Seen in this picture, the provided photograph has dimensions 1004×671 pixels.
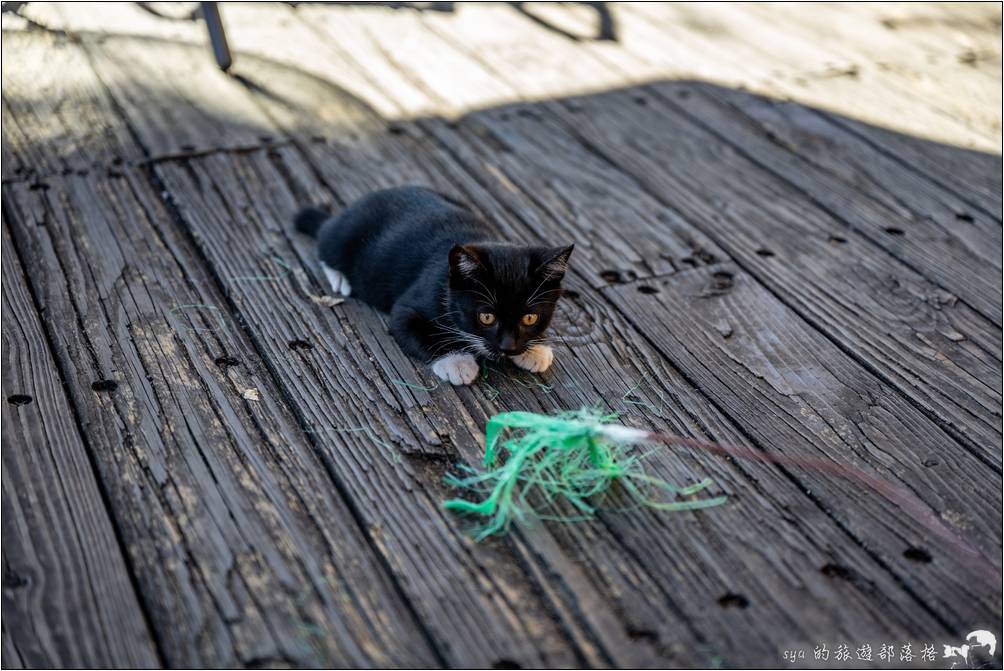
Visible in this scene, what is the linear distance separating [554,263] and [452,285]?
10.5 inches

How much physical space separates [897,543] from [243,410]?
4.65ft

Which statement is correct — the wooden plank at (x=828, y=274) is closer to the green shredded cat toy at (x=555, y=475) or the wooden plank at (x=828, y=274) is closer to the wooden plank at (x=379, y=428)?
the green shredded cat toy at (x=555, y=475)

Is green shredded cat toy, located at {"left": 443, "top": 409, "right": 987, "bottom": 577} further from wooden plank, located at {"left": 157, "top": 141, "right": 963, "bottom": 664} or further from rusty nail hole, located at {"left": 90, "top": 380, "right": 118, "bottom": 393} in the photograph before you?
rusty nail hole, located at {"left": 90, "top": 380, "right": 118, "bottom": 393}

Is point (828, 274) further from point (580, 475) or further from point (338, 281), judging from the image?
point (338, 281)

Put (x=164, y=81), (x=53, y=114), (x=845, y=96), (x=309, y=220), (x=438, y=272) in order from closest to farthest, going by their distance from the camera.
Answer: (x=438, y=272) < (x=309, y=220) < (x=53, y=114) < (x=164, y=81) < (x=845, y=96)

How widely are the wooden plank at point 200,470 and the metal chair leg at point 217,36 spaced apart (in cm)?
127

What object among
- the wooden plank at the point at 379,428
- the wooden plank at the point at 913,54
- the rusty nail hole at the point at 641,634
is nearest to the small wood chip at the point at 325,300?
the wooden plank at the point at 379,428

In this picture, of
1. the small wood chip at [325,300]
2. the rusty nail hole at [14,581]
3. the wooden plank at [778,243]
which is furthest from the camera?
the small wood chip at [325,300]

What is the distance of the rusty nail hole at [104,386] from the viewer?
225 centimetres

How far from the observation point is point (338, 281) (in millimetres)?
2791

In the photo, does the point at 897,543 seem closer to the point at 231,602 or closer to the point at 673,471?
the point at 673,471

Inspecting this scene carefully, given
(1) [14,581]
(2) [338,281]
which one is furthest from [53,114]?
(1) [14,581]

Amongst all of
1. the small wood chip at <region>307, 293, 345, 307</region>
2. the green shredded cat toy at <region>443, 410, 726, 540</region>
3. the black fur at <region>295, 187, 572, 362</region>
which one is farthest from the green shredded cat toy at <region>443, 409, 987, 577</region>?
the small wood chip at <region>307, 293, 345, 307</region>

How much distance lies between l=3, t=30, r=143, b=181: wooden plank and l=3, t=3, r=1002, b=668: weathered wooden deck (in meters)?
0.02
